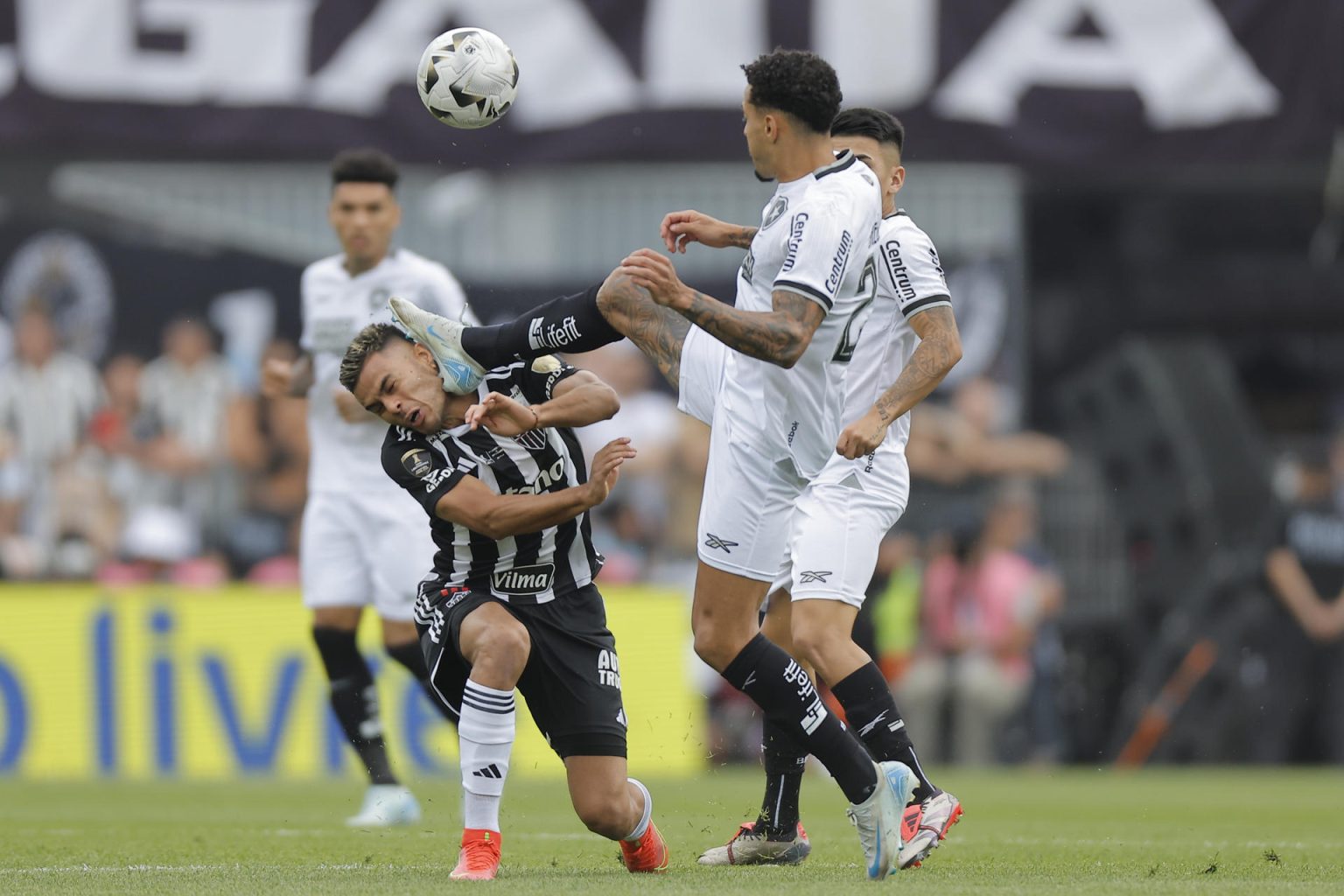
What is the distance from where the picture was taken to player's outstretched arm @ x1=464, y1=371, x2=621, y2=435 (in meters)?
6.46

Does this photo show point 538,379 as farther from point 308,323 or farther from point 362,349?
point 308,323

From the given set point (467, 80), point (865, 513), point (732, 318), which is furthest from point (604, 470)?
point (467, 80)

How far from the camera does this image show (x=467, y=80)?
7.62 meters

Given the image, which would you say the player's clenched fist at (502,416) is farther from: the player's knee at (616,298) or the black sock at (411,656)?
the black sock at (411,656)

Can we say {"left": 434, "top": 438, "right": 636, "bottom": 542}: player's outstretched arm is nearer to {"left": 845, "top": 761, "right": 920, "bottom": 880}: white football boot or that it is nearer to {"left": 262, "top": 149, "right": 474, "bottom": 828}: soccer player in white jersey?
{"left": 845, "top": 761, "right": 920, "bottom": 880}: white football boot

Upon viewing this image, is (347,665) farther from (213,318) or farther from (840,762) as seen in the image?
(213,318)

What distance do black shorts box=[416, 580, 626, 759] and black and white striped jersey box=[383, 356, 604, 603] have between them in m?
0.06

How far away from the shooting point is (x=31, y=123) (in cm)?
1523

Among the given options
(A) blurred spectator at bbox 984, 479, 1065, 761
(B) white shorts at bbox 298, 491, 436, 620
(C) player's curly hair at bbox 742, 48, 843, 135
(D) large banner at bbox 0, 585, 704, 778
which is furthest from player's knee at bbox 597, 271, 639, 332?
(A) blurred spectator at bbox 984, 479, 1065, 761

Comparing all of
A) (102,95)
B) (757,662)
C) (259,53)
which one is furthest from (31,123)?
(757,662)

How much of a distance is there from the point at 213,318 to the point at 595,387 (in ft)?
30.3

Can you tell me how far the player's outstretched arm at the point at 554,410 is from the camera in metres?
6.46

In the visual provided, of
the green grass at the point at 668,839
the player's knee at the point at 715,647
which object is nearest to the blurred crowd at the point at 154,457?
the green grass at the point at 668,839

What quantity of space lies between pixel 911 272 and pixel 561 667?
1853 millimetres
